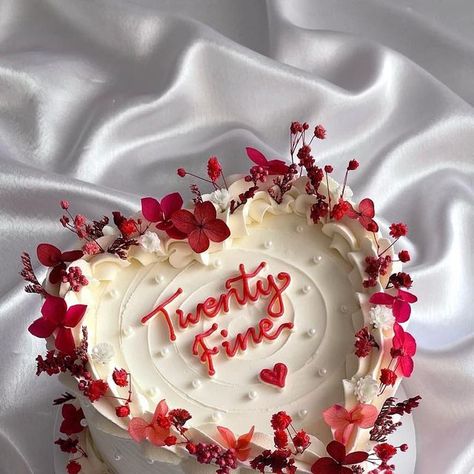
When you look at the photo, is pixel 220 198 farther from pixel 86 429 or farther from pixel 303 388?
pixel 86 429

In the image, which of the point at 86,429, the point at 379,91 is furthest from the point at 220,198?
the point at 379,91

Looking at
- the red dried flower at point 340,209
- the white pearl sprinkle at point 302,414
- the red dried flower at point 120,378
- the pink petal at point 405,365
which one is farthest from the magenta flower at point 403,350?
the red dried flower at point 120,378

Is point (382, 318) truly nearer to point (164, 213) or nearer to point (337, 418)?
point (337, 418)

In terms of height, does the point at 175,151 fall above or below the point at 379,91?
below

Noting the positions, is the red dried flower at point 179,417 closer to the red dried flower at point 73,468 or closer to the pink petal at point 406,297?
the red dried flower at point 73,468

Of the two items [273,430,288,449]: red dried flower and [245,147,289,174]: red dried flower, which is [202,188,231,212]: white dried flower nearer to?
[245,147,289,174]: red dried flower

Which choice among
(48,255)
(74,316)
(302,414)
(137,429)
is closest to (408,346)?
(302,414)
